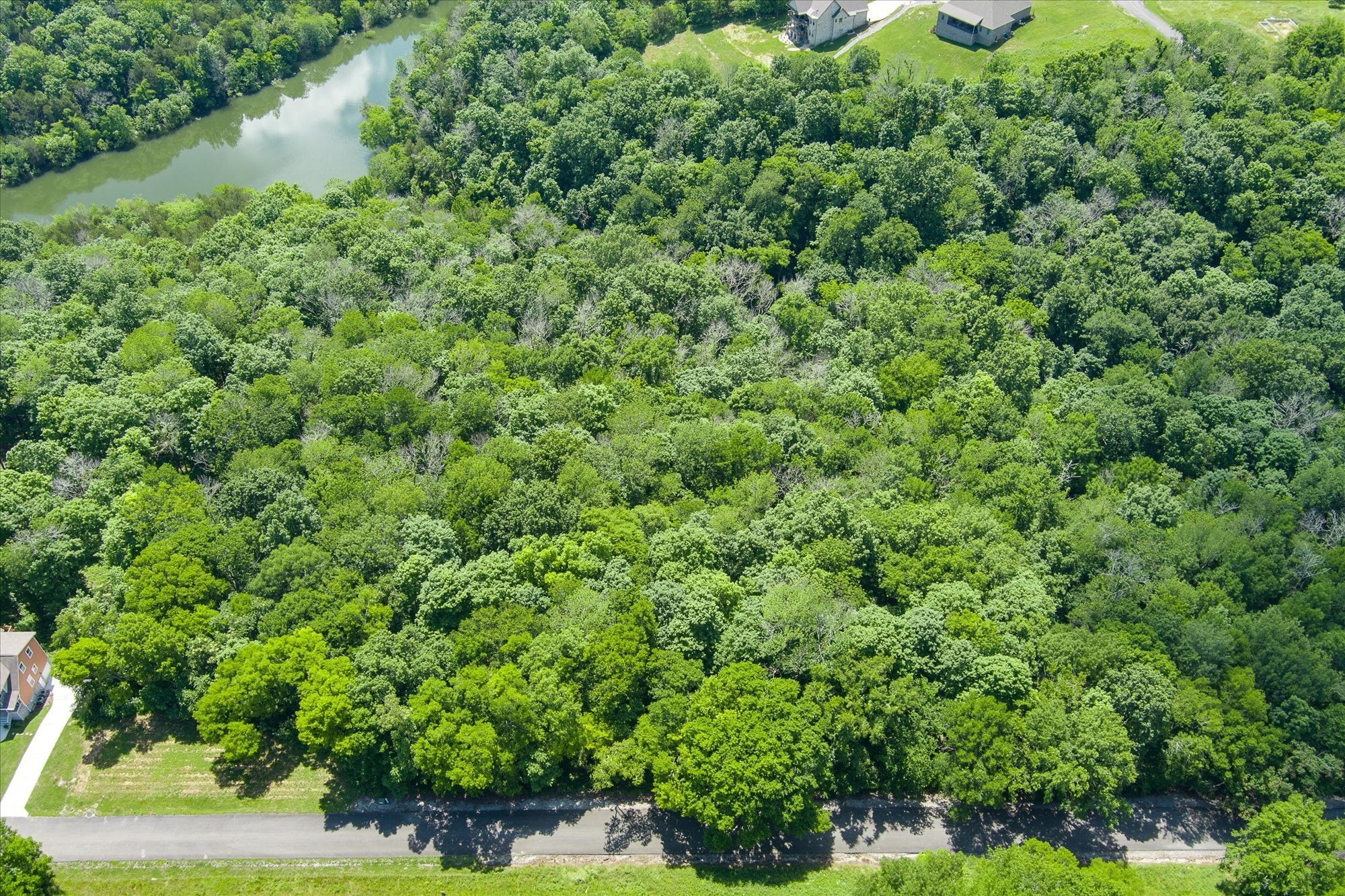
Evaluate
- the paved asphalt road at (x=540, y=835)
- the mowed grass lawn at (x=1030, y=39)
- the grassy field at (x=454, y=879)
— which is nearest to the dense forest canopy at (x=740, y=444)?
the paved asphalt road at (x=540, y=835)

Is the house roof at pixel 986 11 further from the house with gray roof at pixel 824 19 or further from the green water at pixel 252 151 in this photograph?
the green water at pixel 252 151

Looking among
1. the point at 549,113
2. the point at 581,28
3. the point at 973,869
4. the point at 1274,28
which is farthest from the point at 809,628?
the point at 1274,28

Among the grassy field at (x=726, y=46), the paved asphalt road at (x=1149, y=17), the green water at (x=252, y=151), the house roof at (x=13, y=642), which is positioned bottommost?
the house roof at (x=13, y=642)

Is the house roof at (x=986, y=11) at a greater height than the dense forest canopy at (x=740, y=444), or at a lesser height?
greater

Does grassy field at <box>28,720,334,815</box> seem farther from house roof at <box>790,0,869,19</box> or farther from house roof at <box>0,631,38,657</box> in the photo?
house roof at <box>790,0,869,19</box>

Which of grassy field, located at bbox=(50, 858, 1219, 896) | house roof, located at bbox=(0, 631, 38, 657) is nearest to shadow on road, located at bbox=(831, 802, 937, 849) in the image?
grassy field, located at bbox=(50, 858, 1219, 896)

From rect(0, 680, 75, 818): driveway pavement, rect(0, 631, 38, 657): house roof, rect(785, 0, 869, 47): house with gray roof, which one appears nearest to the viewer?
rect(0, 680, 75, 818): driveway pavement

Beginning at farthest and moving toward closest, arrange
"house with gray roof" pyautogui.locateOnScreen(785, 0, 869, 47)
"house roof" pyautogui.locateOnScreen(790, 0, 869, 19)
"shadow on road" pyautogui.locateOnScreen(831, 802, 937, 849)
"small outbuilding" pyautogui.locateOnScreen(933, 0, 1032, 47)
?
"house with gray roof" pyautogui.locateOnScreen(785, 0, 869, 47) → "house roof" pyautogui.locateOnScreen(790, 0, 869, 19) → "small outbuilding" pyautogui.locateOnScreen(933, 0, 1032, 47) → "shadow on road" pyautogui.locateOnScreen(831, 802, 937, 849)
